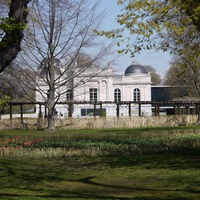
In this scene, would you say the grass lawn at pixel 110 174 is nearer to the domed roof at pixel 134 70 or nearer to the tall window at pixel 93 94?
the tall window at pixel 93 94

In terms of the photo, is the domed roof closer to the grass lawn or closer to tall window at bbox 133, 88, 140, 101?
tall window at bbox 133, 88, 140, 101

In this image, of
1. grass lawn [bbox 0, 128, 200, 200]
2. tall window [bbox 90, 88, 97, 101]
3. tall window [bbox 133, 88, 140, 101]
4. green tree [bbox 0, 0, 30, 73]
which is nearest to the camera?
green tree [bbox 0, 0, 30, 73]

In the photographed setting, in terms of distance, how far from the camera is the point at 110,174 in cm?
1457

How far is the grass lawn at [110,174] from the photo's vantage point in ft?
35.8

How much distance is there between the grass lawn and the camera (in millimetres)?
10898

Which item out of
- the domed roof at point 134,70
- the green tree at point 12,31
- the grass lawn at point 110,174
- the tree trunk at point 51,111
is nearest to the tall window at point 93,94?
the domed roof at point 134,70

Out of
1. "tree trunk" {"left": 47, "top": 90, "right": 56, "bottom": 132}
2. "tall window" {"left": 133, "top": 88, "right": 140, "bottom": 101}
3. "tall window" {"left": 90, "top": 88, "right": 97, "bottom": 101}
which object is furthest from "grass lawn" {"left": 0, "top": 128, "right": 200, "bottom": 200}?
"tall window" {"left": 133, "top": 88, "right": 140, "bottom": 101}

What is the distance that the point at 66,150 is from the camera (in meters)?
19.9

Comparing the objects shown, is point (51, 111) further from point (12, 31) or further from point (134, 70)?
point (134, 70)

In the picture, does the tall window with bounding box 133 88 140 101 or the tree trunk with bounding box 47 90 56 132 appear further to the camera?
the tall window with bounding box 133 88 140 101

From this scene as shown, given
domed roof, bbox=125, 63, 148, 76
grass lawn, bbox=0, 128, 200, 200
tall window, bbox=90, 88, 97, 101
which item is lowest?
grass lawn, bbox=0, 128, 200, 200

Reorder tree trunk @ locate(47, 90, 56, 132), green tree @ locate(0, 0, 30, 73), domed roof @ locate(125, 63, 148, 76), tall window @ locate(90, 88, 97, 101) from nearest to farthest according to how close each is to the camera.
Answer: green tree @ locate(0, 0, 30, 73) → tree trunk @ locate(47, 90, 56, 132) → tall window @ locate(90, 88, 97, 101) → domed roof @ locate(125, 63, 148, 76)

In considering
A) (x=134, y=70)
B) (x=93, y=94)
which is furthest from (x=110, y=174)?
(x=134, y=70)

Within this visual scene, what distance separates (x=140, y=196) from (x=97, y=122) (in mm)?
34540
